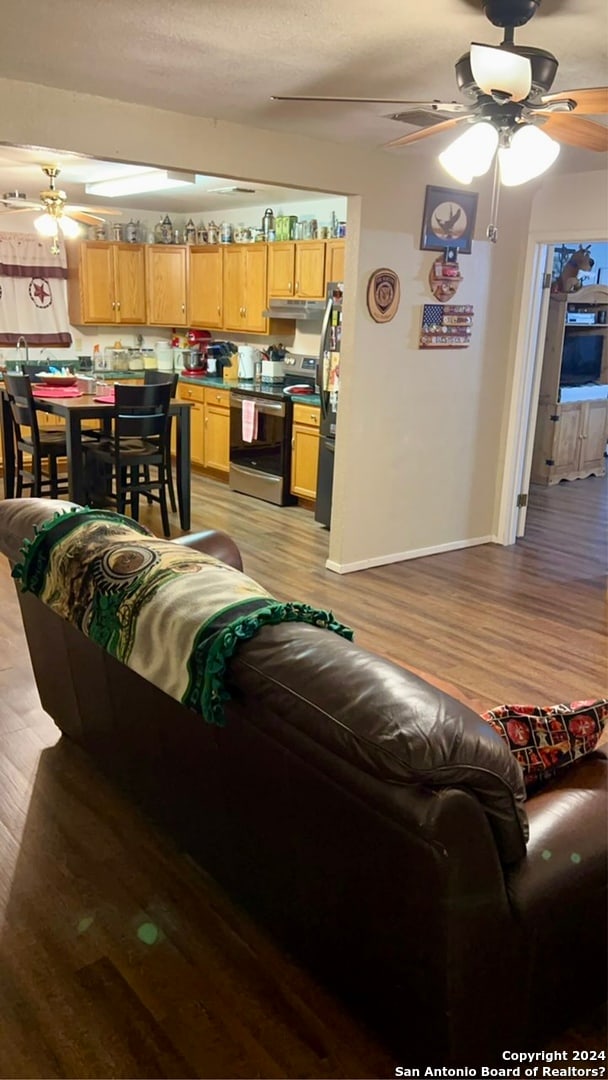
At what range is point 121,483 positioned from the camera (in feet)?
17.8

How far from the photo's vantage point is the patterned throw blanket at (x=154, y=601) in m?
1.66

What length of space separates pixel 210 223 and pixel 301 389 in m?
2.47

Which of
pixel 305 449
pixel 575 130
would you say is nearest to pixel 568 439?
pixel 305 449

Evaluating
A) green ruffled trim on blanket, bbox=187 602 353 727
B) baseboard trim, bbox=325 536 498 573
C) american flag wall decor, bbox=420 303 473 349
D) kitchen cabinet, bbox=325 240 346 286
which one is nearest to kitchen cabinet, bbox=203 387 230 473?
kitchen cabinet, bbox=325 240 346 286

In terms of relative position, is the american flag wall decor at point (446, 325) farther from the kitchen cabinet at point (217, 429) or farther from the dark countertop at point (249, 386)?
the kitchen cabinet at point (217, 429)

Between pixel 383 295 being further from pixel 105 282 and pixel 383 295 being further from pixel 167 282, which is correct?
pixel 105 282

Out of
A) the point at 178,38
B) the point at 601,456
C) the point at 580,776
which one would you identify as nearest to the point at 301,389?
the point at 601,456

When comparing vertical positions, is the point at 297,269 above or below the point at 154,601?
above

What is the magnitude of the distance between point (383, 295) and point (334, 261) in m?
1.85

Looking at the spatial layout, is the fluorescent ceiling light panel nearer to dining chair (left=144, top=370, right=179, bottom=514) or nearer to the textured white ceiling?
dining chair (left=144, top=370, right=179, bottom=514)

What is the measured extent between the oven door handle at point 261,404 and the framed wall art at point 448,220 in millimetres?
2008

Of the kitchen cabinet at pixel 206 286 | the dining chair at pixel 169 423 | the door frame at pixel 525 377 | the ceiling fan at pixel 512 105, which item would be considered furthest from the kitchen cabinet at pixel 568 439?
the ceiling fan at pixel 512 105

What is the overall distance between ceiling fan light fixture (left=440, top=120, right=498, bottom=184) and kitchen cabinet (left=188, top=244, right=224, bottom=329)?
5.14 metres

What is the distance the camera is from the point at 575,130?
2670mm
